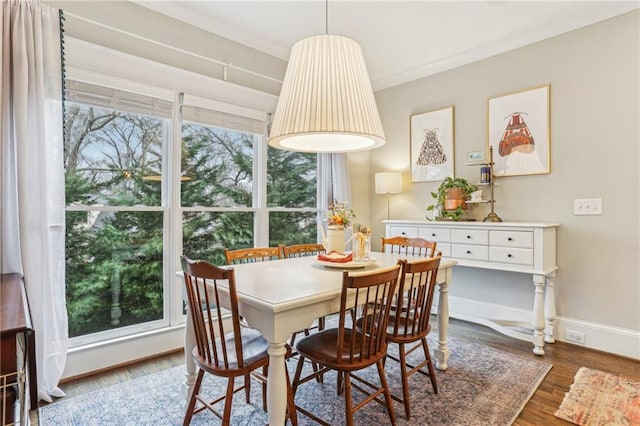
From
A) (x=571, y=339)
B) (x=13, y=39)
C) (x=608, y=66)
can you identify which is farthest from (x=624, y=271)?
(x=13, y=39)

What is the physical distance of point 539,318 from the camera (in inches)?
110

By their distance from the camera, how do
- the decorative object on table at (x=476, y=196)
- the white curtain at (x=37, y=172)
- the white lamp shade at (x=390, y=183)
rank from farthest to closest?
1. the white lamp shade at (x=390, y=183)
2. the decorative object on table at (x=476, y=196)
3. the white curtain at (x=37, y=172)

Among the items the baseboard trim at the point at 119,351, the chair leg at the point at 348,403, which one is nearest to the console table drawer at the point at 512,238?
the chair leg at the point at 348,403

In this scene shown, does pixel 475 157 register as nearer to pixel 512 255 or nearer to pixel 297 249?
pixel 512 255

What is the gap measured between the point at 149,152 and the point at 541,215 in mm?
3366

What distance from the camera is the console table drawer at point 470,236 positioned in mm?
3055

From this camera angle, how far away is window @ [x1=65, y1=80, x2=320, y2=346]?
2512mm

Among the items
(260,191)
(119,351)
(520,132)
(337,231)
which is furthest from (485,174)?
(119,351)

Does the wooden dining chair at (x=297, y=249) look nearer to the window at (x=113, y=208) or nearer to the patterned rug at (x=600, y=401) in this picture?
the window at (x=113, y=208)

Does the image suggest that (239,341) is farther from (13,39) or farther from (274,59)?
(274,59)

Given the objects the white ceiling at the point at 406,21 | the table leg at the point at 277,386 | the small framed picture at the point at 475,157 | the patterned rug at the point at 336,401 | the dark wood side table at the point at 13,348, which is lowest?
the patterned rug at the point at 336,401

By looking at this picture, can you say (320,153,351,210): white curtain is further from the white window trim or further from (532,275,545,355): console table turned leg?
(532,275,545,355): console table turned leg

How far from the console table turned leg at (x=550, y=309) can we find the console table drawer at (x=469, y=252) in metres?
0.50

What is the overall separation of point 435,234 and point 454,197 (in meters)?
0.41
